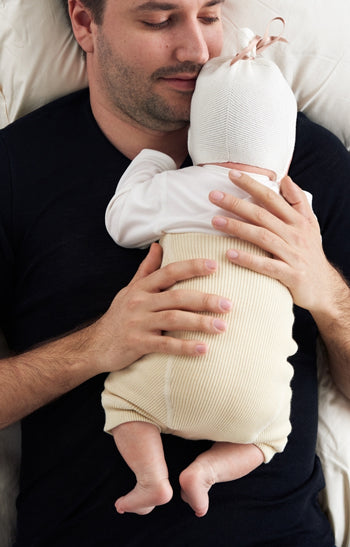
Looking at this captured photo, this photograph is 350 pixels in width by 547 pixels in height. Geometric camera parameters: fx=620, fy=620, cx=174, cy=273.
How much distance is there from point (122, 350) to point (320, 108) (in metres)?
0.89

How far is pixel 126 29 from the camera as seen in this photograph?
1.36 metres

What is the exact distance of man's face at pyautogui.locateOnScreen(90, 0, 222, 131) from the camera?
1.31m

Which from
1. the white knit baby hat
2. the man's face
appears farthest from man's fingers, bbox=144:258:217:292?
the man's face

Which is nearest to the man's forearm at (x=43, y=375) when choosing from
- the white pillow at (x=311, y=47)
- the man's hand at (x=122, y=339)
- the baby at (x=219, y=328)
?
the man's hand at (x=122, y=339)

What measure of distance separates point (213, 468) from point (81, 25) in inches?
43.1

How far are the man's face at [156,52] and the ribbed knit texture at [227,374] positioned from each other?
1.35 feet

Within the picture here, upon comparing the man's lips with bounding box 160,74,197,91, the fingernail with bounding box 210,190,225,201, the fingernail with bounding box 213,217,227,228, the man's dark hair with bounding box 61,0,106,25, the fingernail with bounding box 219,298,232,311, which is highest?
the man's dark hair with bounding box 61,0,106,25

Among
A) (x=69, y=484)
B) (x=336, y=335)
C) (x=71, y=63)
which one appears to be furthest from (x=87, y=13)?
(x=69, y=484)

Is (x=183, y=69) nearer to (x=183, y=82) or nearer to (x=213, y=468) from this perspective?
(x=183, y=82)

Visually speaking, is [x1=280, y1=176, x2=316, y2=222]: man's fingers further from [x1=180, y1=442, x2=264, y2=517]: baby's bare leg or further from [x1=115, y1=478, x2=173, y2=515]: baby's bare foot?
[x1=115, y1=478, x2=173, y2=515]: baby's bare foot

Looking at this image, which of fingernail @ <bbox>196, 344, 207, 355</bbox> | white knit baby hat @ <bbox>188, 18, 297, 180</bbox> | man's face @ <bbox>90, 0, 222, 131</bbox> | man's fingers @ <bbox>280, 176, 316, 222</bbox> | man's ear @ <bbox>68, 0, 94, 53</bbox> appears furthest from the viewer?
man's ear @ <bbox>68, 0, 94, 53</bbox>

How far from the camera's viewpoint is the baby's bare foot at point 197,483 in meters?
1.03

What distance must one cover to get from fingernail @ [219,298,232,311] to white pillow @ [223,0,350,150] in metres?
0.82

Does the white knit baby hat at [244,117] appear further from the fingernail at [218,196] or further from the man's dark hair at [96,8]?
the man's dark hair at [96,8]
